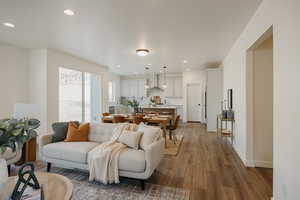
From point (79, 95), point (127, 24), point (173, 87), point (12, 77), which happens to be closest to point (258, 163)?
point (127, 24)

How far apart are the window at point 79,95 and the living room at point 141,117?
8cm

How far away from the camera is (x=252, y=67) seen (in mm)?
2924

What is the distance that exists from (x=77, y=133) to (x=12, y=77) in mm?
2958

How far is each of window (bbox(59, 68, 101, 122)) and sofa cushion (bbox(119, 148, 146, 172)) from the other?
11.7ft

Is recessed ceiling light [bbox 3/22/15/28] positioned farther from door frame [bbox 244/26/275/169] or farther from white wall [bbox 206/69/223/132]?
white wall [bbox 206/69/223/132]

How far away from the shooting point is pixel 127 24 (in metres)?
2.91

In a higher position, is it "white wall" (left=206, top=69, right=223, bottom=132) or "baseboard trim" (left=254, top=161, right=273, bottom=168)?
"white wall" (left=206, top=69, right=223, bottom=132)

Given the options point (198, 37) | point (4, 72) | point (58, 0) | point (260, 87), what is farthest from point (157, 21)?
point (4, 72)

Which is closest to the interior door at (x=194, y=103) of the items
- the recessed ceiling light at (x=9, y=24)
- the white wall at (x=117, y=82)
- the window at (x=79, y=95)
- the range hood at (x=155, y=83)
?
the range hood at (x=155, y=83)

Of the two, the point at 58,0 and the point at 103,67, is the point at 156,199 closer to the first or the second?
the point at 58,0

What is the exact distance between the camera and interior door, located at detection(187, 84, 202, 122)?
26.3ft

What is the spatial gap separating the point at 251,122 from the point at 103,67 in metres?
5.97

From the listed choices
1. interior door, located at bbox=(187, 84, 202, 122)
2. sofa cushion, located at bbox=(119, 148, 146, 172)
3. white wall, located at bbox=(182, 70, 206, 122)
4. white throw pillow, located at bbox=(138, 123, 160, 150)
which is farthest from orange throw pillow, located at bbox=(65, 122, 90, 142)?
interior door, located at bbox=(187, 84, 202, 122)

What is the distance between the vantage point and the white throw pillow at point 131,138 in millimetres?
2484
